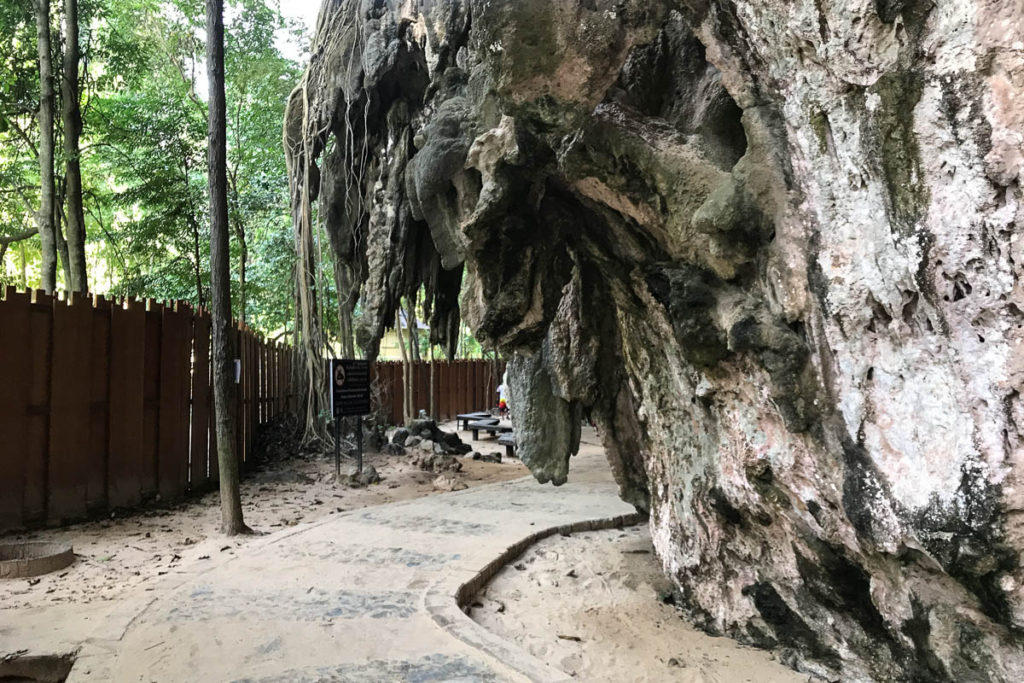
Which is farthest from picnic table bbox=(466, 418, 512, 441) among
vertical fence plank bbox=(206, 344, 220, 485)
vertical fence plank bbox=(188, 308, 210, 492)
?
vertical fence plank bbox=(188, 308, 210, 492)

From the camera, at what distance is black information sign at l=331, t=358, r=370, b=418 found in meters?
9.48

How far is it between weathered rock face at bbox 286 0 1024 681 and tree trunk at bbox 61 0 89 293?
6647mm

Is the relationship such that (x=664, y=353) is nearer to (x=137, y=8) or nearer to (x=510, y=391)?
(x=510, y=391)

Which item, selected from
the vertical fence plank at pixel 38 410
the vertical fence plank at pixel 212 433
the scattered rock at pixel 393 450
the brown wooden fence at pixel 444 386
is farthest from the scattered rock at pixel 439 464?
the vertical fence plank at pixel 38 410

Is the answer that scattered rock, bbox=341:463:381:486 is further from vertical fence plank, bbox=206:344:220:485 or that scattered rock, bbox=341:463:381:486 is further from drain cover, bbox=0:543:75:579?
drain cover, bbox=0:543:75:579

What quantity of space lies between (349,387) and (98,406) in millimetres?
3572

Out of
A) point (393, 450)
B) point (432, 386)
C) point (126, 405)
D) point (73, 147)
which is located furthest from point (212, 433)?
point (432, 386)

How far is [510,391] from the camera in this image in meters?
6.44

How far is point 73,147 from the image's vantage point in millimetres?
8969

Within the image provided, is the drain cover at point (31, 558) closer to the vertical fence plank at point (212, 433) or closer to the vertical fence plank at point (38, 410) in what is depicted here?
the vertical fence plank at point (38, 410)

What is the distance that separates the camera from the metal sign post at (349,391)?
9.47 meters

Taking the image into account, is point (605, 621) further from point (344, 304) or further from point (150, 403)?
point (344, 304)

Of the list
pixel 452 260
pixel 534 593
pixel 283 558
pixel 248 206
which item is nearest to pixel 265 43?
pixel 248 206

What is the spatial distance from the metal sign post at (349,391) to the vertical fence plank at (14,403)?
386cm
